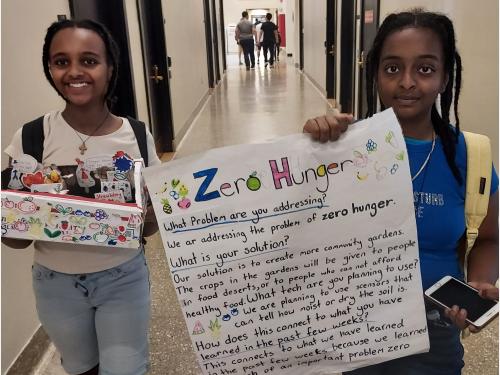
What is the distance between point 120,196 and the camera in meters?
1.13

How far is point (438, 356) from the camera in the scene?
3.78 ft

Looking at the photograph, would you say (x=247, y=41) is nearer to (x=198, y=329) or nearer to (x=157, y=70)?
(x=157, y=70)

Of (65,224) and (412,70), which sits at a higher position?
(412,70)

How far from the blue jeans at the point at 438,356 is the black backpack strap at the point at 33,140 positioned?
109 centimetres

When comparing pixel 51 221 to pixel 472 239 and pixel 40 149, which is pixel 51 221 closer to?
pixel 40 149

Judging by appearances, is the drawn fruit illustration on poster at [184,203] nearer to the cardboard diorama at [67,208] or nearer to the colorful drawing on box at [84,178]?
the cardboard diorama at [67,208]

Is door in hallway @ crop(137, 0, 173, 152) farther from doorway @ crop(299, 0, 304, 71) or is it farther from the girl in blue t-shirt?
doorway @ crop(299, 0, 304, 71)

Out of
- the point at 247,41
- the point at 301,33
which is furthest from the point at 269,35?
the point at 301,33

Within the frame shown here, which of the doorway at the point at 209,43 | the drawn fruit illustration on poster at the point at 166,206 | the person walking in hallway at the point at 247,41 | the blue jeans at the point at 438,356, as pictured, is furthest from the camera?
the person walking in hallway at the point at 247,41

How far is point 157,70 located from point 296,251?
438 cm

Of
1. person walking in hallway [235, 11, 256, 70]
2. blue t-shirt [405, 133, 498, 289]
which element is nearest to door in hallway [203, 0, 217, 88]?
person walking in hallway [235, 11, 256, 70]

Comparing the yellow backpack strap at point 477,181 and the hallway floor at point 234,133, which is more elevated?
the yellow backpack strap at point 477,181

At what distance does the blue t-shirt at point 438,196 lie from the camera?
41.2 inches

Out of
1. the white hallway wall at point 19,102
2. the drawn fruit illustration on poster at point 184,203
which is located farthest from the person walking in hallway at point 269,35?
the drawn fruit illustration on poster at point 184,203
